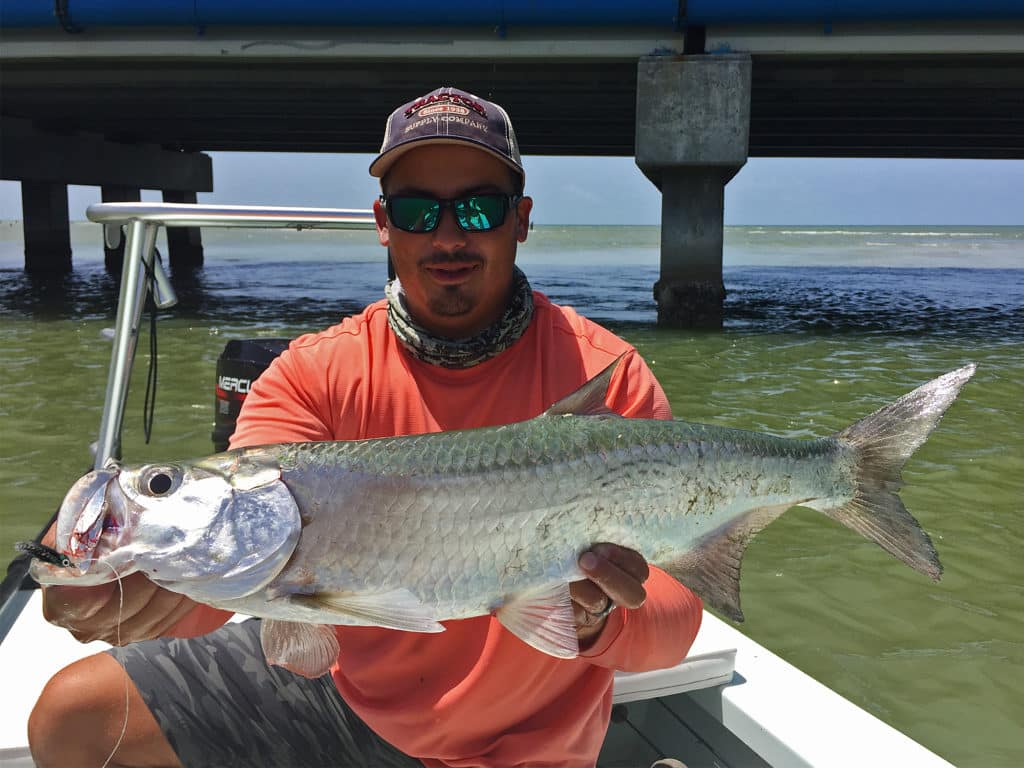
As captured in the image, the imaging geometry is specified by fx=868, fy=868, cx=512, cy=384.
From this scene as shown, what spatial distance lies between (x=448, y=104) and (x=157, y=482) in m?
1.66

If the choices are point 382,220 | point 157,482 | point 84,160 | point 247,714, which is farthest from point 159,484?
point 84,160

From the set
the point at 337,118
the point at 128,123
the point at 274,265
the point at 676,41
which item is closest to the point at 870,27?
the point at 676,41

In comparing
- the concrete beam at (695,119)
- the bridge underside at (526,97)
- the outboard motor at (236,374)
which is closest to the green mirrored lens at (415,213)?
the outboard motor at (236,374)

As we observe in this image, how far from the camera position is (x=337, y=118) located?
2808cm

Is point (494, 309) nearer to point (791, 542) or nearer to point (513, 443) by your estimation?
point (513, 443)

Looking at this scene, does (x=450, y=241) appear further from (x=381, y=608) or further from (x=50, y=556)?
(x=50, y=556)

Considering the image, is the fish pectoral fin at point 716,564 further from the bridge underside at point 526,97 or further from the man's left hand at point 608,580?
the bridge underside at point 526,97

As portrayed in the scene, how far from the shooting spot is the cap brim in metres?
2.99

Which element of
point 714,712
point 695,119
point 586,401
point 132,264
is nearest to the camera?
point 586,401

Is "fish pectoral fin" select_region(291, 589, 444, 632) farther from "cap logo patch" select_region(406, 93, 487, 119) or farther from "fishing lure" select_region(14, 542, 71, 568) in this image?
"cap logo patch" select_region(406, 93, 487, 119)

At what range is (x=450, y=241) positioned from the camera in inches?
121

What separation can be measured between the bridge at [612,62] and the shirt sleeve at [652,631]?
16.5 m

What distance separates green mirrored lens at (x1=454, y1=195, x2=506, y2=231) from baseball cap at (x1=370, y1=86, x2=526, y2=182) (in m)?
0.15

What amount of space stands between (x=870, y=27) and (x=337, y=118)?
16.6 meters
